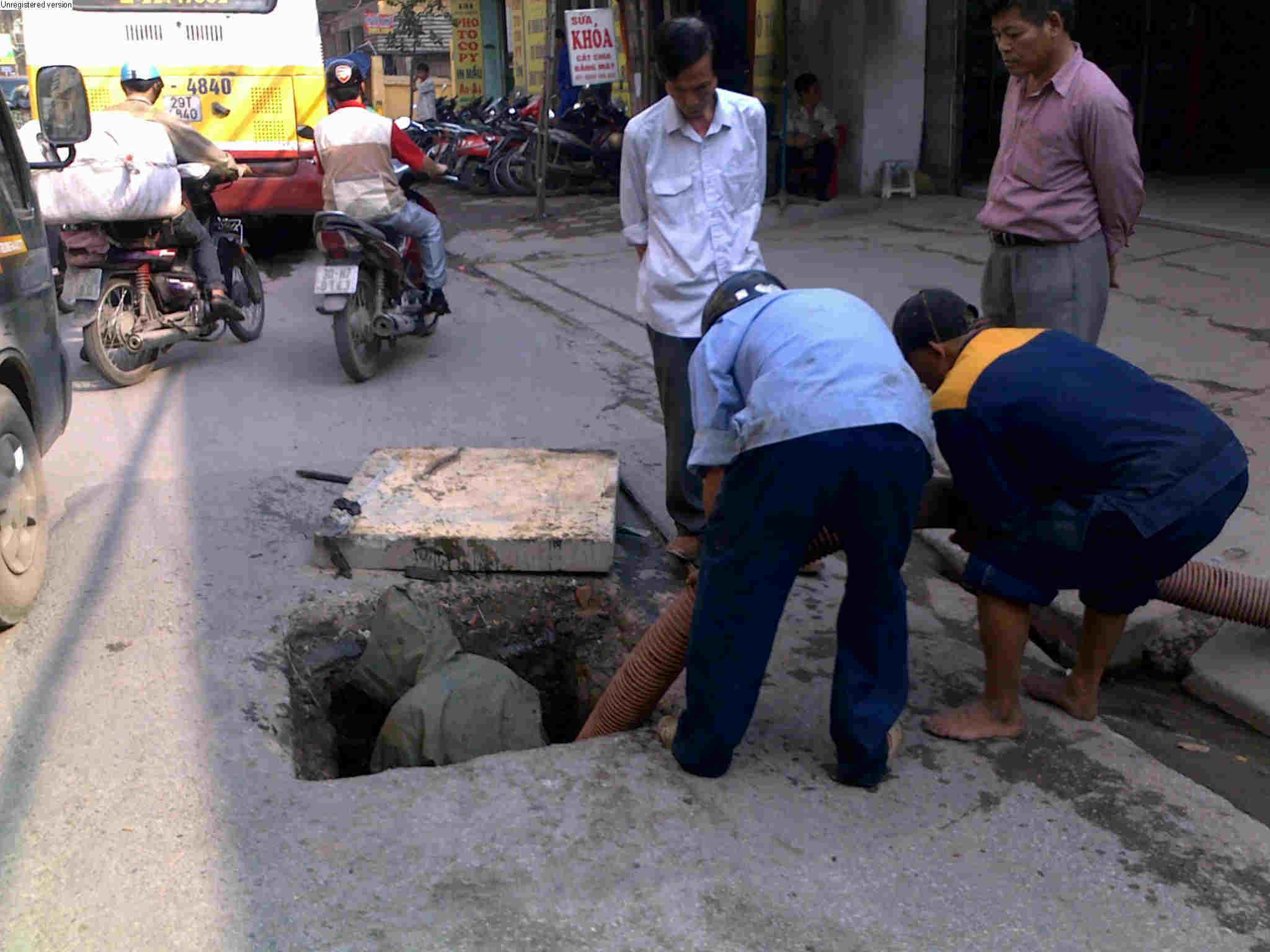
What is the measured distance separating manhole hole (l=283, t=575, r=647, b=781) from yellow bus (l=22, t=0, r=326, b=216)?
6.62m

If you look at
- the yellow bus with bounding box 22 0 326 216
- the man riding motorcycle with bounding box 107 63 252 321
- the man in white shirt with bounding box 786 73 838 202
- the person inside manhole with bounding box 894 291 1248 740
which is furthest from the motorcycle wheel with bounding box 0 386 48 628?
the man in white shirt with bounding box 786 73 838 202

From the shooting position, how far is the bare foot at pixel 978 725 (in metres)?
3.14

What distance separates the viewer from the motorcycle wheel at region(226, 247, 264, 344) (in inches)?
288

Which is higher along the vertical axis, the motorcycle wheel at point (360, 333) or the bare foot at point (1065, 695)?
the motorcycle wheel at point (360, 333)

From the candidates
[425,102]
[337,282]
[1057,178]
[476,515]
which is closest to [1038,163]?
[1057,178]

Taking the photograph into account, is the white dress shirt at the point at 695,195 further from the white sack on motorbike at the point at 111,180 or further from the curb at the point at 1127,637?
the white sack on motorbike at the point at 111,180

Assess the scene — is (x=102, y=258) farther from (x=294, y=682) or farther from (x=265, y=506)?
(x=294, y=682)

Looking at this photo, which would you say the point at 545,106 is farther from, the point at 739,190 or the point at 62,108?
the point at 739,190

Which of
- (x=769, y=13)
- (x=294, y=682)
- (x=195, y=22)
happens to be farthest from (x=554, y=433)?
(x=769, y=13)

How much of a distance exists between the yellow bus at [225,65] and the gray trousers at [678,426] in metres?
6.49

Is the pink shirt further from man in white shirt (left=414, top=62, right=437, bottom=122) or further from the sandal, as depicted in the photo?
man in white shirt (left=414, top=62, right=437, bottom=122)

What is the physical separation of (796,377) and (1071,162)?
1870 mm

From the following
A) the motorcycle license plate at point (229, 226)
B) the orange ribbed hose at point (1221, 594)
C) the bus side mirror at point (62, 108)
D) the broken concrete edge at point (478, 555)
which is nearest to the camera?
the orange ribbed hose at point (1221, 594)

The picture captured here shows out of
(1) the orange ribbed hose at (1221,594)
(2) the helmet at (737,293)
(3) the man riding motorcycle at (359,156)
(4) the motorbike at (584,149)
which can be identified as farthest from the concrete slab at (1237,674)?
(4) the motorbike at (584,149)
